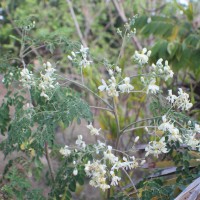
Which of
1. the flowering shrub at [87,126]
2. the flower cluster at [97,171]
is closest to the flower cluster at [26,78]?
the flowering shrub at [87,126]

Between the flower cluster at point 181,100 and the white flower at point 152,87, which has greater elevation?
the white flower at point 152,87

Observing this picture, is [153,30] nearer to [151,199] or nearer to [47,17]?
[151,199]

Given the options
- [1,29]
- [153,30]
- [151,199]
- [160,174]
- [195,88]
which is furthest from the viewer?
[1,29]

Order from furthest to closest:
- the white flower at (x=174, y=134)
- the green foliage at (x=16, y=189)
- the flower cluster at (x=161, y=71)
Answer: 1. the green foliage at (x=16, y=189)
2. the flower cluster at (x=161, y=71)
3. the white flower at (x=174, y=134)

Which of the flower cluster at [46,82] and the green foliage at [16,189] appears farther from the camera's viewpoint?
the green foliage at [16,189]

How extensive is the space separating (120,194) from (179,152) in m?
0.44

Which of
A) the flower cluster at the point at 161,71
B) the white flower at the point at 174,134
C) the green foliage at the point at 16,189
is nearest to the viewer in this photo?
the white flower at the point at 174,134

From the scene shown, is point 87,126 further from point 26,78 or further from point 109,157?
point 26,78

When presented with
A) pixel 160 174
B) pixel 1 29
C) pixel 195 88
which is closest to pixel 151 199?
pixel 160 174

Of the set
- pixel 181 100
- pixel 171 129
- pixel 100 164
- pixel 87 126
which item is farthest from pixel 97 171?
pixel 181 100

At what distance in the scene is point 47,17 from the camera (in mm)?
8969

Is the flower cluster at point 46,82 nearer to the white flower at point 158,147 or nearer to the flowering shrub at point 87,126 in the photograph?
the flowering shrub at point 87,126

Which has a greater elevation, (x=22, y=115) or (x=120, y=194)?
(x=22, y=115)

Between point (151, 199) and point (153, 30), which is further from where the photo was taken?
point (153, 30)
